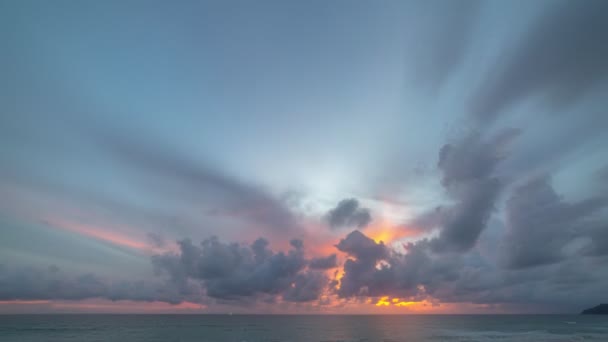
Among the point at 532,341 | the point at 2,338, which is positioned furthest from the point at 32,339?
the point at 532,341

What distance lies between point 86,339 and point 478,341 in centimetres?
14391

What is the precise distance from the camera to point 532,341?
125688 mm

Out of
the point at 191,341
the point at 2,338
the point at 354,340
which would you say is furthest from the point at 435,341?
the point at 2,338

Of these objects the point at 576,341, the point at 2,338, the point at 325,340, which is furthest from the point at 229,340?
the point at 576,341

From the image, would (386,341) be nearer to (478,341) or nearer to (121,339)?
(478,341)

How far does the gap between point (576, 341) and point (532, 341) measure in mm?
12736

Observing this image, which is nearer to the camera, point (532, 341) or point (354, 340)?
point (532, 341)

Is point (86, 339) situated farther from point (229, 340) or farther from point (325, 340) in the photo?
point (325, 340)

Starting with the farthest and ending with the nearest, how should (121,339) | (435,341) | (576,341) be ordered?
(121,339) → (435,341) → (576,341)

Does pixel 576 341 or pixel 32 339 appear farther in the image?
pixel 32 339

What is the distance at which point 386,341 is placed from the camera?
430 feet

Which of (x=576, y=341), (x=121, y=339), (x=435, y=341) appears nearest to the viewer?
(x=576, y=341)

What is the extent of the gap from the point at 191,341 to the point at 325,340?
163ft

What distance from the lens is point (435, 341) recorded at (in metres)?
130
